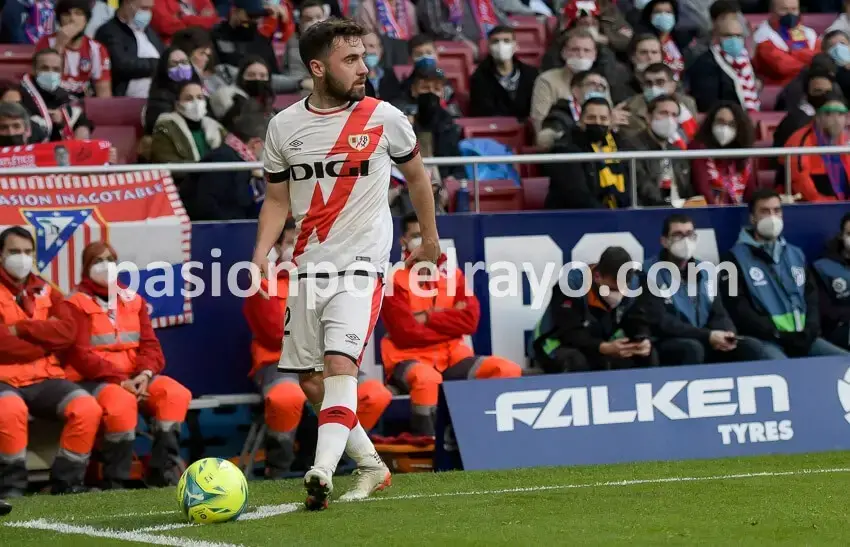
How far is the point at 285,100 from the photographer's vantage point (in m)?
13.4

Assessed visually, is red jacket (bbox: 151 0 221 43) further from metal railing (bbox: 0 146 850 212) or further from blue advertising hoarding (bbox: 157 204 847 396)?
blue advertising hoarding (bbox: 157 204 847 396)

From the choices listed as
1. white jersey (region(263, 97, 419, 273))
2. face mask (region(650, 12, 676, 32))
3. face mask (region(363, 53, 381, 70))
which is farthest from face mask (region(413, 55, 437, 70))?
white jersey (region(263, 97, 419, 273))

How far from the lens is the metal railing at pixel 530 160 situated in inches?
418

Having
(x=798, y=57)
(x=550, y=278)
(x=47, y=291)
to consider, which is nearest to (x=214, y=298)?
(x=47, y=291)

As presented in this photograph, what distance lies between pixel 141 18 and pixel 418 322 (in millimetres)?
4675

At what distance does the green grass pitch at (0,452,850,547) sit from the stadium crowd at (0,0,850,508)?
4.55ft

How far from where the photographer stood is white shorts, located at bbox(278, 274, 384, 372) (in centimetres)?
727

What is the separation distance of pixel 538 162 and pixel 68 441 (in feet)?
13.7

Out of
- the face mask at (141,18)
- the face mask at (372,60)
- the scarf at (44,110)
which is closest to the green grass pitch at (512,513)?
the scarf at (44,110)

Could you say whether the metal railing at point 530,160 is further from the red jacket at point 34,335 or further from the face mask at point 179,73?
the face mask at point 179,73

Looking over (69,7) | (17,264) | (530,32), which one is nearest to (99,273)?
(17,264)

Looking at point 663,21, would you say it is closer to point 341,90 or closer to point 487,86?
point 487,86

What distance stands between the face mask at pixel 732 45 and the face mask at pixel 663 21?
593mm

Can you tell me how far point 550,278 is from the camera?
11.8m
